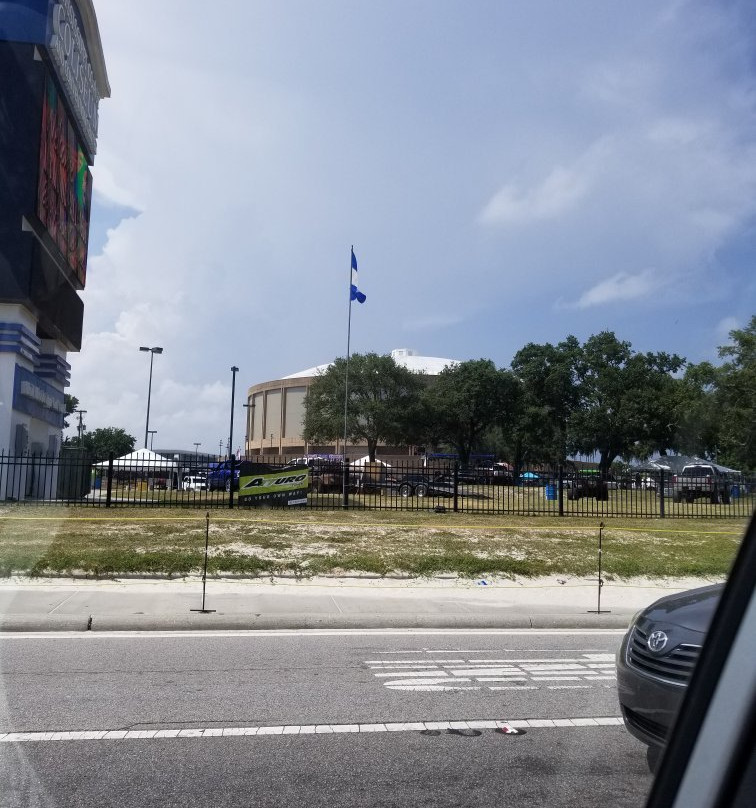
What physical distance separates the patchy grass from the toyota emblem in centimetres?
755

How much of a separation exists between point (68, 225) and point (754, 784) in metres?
33.5

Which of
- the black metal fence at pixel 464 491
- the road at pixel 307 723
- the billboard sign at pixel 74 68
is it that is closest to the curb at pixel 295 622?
the road at pixel 307 723

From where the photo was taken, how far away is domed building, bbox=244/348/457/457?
341 ft

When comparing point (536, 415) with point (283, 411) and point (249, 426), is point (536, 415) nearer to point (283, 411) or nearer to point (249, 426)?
point (283, 411)

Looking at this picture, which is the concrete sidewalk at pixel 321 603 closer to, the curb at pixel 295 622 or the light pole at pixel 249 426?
the curb at pixel 295 622

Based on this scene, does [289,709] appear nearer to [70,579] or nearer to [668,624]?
[668,624]

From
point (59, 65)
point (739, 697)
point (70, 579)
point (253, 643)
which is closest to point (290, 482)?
point (70, 579)

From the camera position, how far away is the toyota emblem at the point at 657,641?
9.96 ft

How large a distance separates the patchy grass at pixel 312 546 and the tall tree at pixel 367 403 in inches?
1897

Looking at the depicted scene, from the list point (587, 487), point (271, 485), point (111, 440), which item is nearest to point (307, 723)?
point (271, 485)

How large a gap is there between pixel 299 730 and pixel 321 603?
586 centimetres

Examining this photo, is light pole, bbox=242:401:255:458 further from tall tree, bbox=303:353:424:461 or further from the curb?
the curb

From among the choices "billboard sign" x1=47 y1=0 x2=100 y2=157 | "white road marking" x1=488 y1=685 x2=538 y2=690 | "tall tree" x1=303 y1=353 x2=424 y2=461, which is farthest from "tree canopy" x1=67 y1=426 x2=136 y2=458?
"white road marking" x1=488 y1=685 x2=538 y2=690

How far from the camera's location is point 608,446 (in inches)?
497
